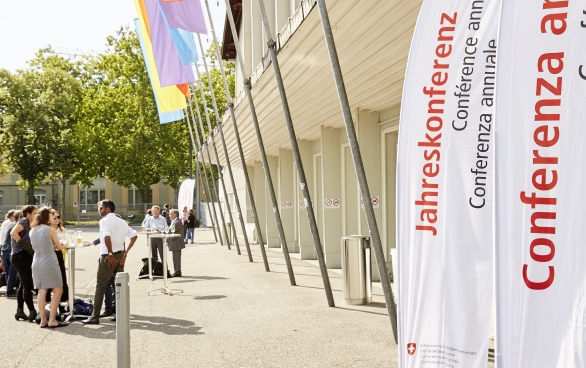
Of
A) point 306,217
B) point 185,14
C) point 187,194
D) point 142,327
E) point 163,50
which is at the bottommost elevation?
point 142,327

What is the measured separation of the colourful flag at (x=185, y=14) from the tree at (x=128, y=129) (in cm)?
4892

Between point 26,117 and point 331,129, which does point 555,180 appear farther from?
point 26,117

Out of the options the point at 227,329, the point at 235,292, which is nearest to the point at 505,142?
the point at 227,329

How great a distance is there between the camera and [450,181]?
5270mm

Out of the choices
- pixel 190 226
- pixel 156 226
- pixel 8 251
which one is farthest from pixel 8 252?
pixel 190 226

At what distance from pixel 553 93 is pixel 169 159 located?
2536 inches

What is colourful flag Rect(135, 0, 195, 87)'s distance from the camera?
20.9 metres

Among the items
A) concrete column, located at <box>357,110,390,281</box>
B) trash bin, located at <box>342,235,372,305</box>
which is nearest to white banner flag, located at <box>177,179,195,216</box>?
concrete column, located at <box>357,110,390,281</box>

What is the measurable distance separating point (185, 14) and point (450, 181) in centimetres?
1305

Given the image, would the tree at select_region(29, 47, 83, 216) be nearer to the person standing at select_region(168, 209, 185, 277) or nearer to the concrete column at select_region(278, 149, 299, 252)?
the concrete column at select_region(278, 149, 299, 252)

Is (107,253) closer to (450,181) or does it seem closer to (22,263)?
(22,263)

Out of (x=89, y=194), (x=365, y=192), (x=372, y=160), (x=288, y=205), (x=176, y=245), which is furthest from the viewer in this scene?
(x=89, y=194)

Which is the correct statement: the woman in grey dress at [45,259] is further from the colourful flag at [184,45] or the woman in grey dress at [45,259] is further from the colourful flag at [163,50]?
the colourful flag at [184,45]

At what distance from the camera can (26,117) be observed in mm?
67500
